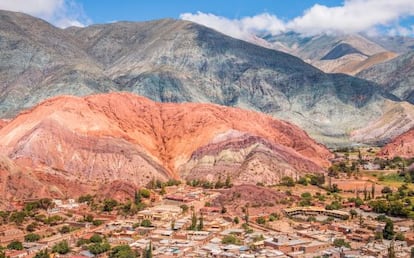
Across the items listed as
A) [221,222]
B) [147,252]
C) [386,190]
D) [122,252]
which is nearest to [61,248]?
[122,252]

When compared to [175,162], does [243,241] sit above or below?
below

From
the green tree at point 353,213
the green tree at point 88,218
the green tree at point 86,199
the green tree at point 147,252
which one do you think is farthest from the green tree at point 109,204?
the green tree at point 353,213

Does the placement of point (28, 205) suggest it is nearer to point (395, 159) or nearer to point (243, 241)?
point (243, 241)

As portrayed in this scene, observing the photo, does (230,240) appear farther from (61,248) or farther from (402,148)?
(402,148)

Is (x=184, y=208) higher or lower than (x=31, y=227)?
higher

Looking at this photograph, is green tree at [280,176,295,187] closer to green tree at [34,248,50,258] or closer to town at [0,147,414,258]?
town at [0,147,414,258]

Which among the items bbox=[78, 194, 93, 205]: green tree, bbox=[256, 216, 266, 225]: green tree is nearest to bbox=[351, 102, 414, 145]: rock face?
bbox=[256, 216, 266, 225]: green tree

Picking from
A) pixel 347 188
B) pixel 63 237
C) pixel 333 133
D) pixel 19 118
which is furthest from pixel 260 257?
pixel 333 133
